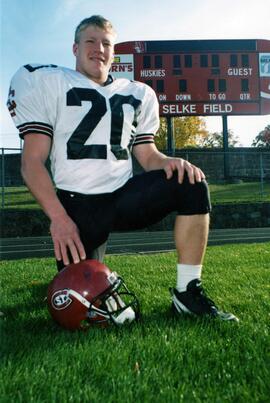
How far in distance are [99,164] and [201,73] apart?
19128 millimetres

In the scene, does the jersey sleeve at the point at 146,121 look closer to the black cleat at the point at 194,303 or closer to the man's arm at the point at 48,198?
the man's arm at the point at 48,198

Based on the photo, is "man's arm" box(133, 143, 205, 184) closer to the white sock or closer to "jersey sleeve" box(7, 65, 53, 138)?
the white sock

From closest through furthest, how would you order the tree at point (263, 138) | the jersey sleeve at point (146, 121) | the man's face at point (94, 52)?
the man's face at point (94, 52) → the jersey sleeve at point (146, 121) → the tree at point (263, 138)

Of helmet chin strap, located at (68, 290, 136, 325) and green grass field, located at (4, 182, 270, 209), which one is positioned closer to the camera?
helmet chin strap, located at (68, 290, 136, 325)

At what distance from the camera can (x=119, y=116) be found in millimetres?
3082

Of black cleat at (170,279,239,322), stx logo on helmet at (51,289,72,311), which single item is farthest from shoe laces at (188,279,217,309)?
stx logo on helmet at (51,289,72,311)

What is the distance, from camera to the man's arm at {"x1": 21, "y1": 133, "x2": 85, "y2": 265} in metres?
2.47

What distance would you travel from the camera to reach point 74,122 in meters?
2.96

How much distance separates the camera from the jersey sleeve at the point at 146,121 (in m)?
3.31

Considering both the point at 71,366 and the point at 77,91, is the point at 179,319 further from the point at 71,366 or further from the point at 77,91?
the point at 77,91

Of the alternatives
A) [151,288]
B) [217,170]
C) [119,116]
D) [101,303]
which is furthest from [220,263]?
[217,170]

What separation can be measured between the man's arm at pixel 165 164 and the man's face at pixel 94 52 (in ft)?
1.81

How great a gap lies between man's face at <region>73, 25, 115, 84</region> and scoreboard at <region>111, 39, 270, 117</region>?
57.4 feet

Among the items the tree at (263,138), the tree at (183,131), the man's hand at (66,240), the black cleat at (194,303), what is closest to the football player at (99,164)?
the black cleat at (194,303)
